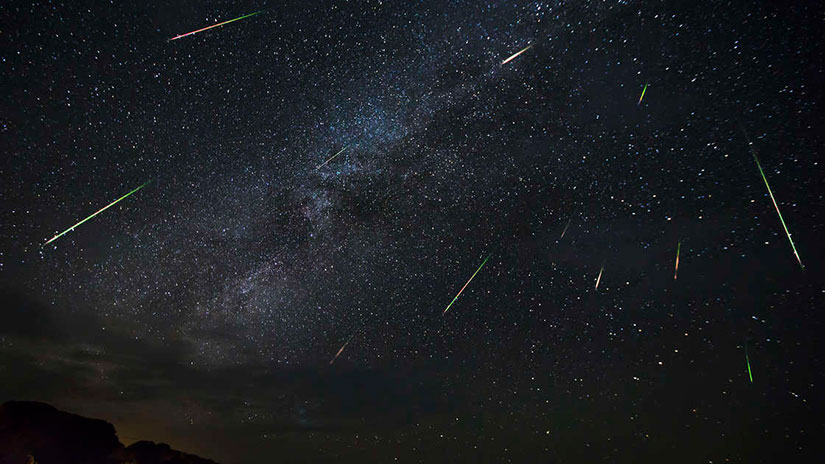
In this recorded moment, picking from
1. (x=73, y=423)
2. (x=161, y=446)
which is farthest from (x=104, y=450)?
(x=161, y=446)

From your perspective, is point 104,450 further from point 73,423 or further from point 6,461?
point 6,461

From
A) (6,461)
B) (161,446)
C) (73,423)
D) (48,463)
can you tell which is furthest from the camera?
(161,446)

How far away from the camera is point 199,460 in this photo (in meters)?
19.8

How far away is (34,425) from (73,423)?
1516 mm

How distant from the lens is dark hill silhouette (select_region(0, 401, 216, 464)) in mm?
11750

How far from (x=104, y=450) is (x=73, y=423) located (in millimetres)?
1487

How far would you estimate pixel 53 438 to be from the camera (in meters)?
12.9

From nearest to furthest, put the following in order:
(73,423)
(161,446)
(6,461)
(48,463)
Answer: (6,461) < (48,463) < (73,423) < (161,446)

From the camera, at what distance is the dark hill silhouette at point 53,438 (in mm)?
11750

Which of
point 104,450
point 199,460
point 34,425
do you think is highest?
point 34,425

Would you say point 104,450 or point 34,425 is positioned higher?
point 34,425

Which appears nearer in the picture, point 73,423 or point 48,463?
point 48,463

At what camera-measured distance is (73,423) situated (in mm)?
13969

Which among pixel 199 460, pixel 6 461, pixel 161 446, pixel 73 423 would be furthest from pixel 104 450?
pixel 199 460
